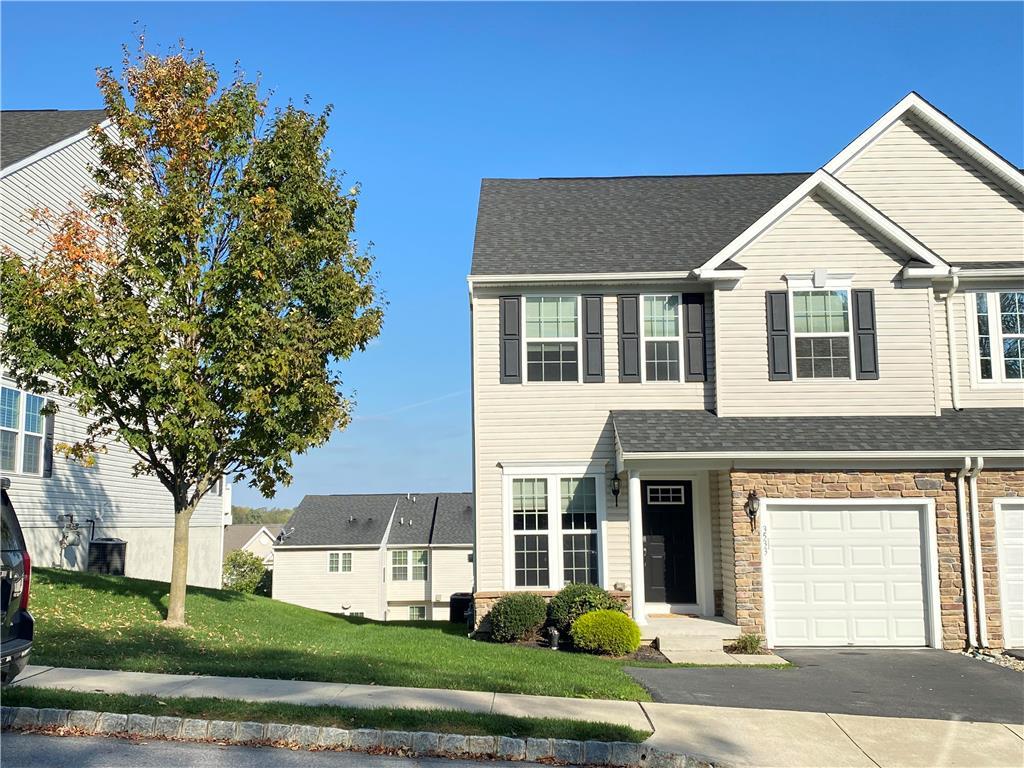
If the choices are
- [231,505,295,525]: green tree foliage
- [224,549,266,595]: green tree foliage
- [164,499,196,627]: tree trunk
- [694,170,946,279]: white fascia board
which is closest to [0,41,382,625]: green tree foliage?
[164,499,196,627]: tree trunk

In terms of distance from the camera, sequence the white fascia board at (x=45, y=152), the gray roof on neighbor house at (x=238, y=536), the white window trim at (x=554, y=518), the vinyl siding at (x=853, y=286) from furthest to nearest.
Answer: the gray roof on neighbor house at (x=238, y=536) < the white fascia board at (x=45, y=152) < the vinyl siding at (x=853, y=286) < the white window trim at (x=554, y=518)

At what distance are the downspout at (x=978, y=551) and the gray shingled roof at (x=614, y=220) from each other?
20.1 feet

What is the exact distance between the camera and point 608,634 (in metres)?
14.3

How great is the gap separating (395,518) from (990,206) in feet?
131

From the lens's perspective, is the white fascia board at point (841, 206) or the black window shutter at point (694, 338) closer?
the white fascia board at point (841, 206)

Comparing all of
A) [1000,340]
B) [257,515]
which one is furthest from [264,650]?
[257,515]

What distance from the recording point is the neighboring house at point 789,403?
15188mm

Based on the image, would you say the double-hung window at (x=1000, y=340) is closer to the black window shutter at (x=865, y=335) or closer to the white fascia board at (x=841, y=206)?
the white fascia board at (x=841, y=206)

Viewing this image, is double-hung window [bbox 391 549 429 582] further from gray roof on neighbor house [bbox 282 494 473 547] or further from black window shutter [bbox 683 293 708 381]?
black window shutter [bbox 683 293 708 381]

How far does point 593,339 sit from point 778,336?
11.2ft

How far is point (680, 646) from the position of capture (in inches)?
574

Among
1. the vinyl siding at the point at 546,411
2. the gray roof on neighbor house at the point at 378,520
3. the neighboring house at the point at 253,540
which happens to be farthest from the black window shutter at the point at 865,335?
the neighboring house at the point at 253,540

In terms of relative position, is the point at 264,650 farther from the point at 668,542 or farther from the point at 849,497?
the point at 849,497

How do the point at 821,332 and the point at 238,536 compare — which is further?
the point at 238,536
